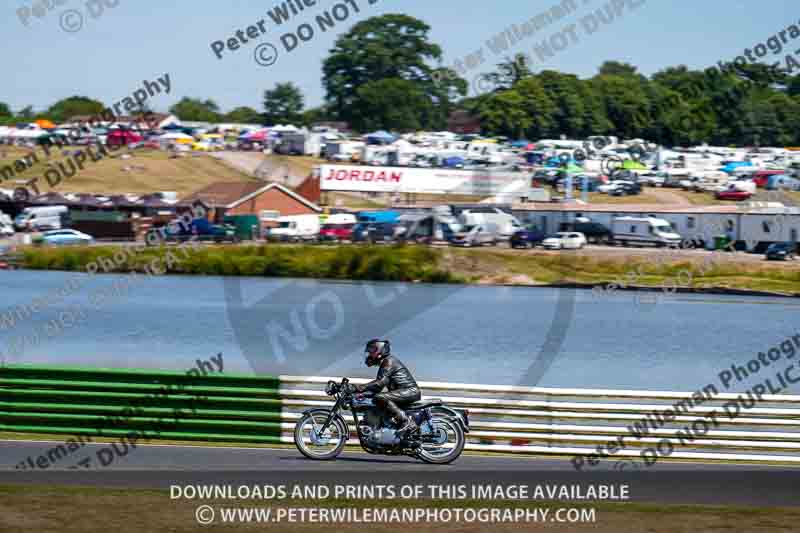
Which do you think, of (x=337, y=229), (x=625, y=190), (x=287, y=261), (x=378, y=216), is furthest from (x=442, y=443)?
(x=625, y=190)

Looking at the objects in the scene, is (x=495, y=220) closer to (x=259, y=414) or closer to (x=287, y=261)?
(x=287, y=261)

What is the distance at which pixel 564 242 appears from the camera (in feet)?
194

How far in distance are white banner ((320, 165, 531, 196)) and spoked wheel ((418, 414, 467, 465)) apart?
54955 millimetres

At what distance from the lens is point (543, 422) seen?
1548cm

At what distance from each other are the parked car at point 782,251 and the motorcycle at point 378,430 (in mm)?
47333

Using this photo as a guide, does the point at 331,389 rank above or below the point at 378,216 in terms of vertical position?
above

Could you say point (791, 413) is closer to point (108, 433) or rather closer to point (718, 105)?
point (108, 433)

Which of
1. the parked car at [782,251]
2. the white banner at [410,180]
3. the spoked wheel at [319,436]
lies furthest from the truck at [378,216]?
the spoked wheel at [319,436]

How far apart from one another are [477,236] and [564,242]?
15.4 feet

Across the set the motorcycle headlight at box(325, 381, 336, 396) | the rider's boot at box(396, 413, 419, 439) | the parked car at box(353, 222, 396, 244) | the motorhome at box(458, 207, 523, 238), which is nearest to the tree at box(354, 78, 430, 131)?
the motorhome at box(458, 207, 523, 238)

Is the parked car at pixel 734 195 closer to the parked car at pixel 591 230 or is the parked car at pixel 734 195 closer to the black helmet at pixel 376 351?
the parked car at pixel 591 230

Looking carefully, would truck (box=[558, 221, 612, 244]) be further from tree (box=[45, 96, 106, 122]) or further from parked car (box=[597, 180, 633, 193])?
tree (box=[45, 96, 106, 122])

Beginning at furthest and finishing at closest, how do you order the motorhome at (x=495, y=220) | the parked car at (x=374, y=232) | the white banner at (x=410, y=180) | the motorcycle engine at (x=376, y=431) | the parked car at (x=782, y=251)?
1. the white banner at (x=410, y=180)
2. the parked car at (x=374, y=232)
3. the motorhome at (x=495, y=220)
4. the parked car at (x=782, y=251)
5. the motorcycle engine at (x=376, y=431)

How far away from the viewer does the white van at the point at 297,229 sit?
2437 inches
